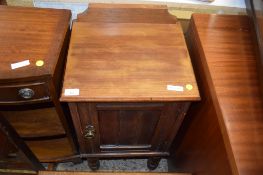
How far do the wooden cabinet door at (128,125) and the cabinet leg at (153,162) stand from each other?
4.8 inches

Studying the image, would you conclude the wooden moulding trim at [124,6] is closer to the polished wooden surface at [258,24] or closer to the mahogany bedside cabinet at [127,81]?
the mahogany bedside cabinet at [127,81]

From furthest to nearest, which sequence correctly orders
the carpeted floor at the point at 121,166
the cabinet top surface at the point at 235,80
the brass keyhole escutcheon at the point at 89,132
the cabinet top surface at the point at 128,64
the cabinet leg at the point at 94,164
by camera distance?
the carpeted floor at the point at 121,166, the cabinet leg at the point at 94,164, the brass keyhole escutcheon at the point at 89,132, the cabinet top surface at the point at 128,64, the cabinet top surface at the point at 235,80

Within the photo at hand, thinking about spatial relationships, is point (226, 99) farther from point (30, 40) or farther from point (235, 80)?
point (30, 40)

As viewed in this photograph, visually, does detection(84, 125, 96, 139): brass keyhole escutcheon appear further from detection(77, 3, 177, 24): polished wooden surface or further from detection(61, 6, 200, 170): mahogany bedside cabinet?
detection(77, 3, 177, 24): polished wooden surface

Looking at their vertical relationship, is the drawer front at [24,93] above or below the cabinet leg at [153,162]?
above

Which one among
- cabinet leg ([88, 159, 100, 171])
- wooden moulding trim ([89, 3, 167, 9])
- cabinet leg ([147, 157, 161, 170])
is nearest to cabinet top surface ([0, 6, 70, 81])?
wooden moulding trim ([89, 3, 167, 9])

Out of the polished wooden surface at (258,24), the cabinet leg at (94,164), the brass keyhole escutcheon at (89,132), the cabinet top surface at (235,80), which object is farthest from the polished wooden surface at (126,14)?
the cabinet leg at (94,164)

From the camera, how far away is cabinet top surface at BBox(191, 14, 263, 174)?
0.68m

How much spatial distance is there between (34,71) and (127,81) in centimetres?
27

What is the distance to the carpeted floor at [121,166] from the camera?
1360 mm

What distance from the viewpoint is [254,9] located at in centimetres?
89

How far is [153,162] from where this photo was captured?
1.29 m

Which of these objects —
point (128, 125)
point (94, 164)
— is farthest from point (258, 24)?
point (94, 164)

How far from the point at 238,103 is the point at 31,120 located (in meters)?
0.69
